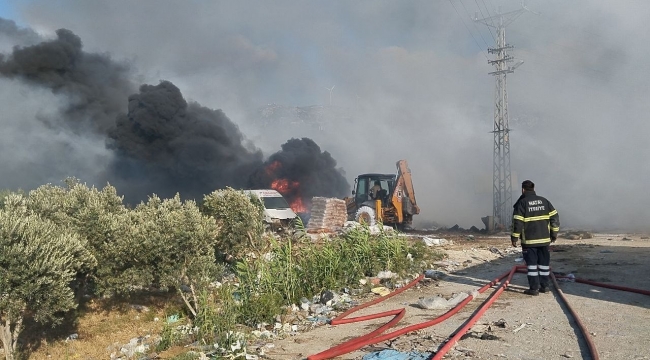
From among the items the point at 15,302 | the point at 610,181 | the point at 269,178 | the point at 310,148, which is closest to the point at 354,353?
the point at 15,302

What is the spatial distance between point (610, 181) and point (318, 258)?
111 feet

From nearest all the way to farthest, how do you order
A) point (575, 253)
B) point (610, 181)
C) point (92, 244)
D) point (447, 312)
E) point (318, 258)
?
point (447, 312) < point (318, 258) < point (92, 244) < point (575, 253) < point (610, 181)

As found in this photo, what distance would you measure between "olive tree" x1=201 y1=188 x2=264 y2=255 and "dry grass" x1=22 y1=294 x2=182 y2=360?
Result: 2.18 m

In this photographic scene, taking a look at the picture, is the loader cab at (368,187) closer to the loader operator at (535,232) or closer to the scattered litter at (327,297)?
the scattered litter at (327,297)

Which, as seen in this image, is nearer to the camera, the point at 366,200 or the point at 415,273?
the point at 415,273

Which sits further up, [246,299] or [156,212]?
[156,212]

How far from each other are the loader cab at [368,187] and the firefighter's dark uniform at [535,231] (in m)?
15.3

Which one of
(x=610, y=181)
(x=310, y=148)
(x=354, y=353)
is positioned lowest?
(x=354, y=353)

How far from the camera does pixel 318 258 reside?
34.7 ft

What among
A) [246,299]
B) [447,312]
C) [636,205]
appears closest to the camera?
[447,312]

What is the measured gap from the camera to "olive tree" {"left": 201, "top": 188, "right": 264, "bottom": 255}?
49.9ft

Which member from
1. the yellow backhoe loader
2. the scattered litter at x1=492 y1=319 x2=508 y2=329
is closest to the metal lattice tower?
the yellow backhoe loader

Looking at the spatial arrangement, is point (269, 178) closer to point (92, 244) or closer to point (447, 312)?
point (92, 244)

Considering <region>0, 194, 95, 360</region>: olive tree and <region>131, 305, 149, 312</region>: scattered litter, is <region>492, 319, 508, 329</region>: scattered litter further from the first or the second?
<region>131, 305, 149, 312</region>: scattered litter
